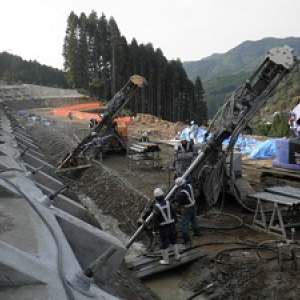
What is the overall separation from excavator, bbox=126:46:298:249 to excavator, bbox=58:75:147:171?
26.6 feet

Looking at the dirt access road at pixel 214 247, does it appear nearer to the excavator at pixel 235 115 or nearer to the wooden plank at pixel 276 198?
the wooden plank at pixel 276 198

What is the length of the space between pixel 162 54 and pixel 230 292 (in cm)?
5483

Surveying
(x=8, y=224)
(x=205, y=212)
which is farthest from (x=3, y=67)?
(x=8, y=224)

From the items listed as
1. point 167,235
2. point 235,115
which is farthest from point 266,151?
point 167,235

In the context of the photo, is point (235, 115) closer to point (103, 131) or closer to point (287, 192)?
point (287, 192)

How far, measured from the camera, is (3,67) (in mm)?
77188

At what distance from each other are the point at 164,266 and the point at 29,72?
75.2 m

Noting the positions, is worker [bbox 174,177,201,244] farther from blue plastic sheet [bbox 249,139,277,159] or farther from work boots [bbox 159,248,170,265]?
blue plastic sheet [bbox 249,139,277,159]

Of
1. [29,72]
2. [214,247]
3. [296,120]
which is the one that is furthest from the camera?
[29,72]

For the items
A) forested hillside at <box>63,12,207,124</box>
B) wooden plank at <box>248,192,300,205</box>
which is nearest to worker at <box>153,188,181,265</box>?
wooden plank at <box>248,192,300,205</box>

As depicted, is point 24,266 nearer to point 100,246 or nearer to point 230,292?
point 100,246

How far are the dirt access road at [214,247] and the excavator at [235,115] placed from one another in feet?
3.99

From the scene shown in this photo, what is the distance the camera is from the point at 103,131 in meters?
19.5

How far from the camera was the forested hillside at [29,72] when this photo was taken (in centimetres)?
7581
